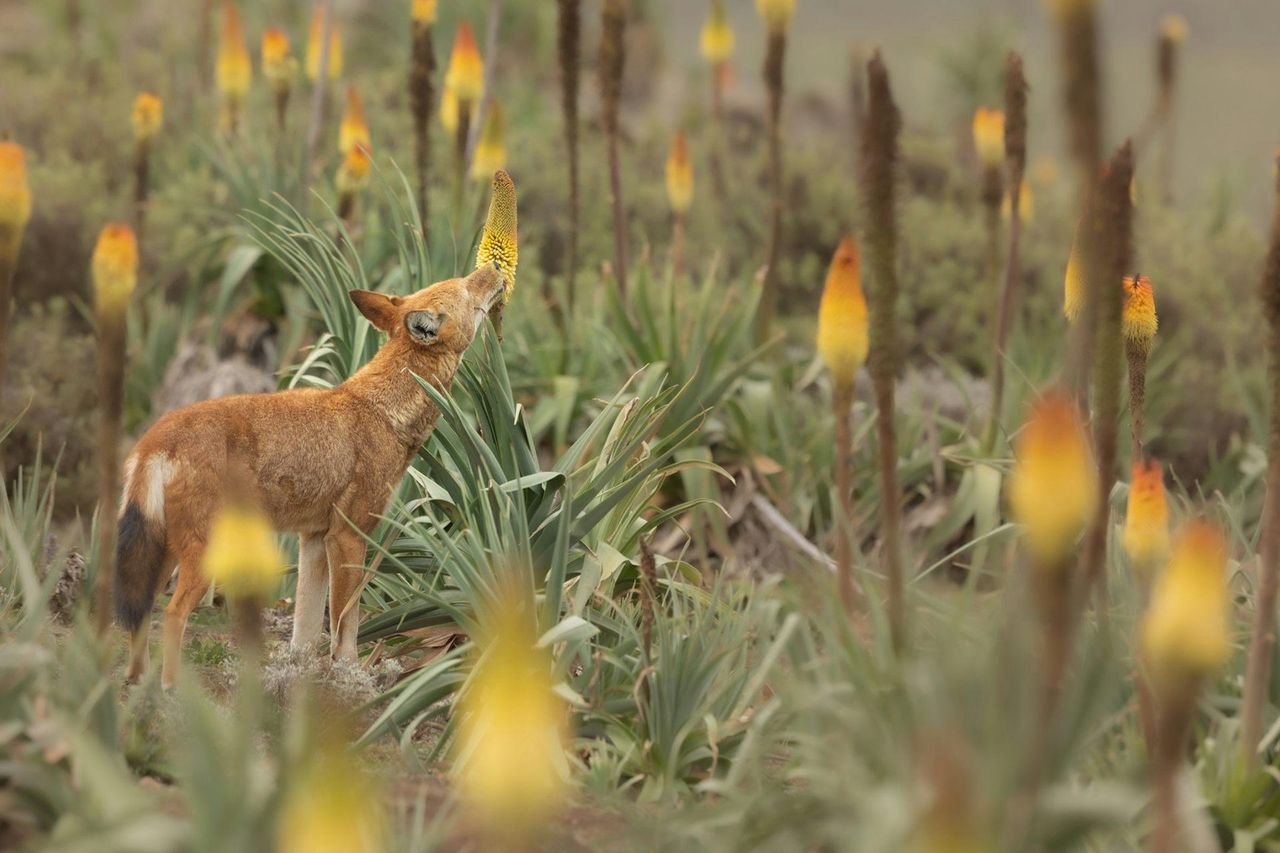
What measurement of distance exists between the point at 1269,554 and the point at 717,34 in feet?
24.5

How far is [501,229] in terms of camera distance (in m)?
5.39

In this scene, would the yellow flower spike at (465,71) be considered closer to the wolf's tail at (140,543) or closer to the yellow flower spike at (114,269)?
the wolf's tail at (140,543)

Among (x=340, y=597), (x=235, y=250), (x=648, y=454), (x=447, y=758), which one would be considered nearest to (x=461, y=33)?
(x=235, y=250)

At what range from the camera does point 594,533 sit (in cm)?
528

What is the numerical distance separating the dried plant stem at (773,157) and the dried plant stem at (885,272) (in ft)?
14.8

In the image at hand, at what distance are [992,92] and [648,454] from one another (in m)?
13.8

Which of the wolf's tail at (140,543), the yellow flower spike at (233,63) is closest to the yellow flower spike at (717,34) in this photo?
the yellow flower spike at (233,63)

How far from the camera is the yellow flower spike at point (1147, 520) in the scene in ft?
13.1

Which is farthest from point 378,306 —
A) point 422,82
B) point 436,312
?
point 422,82

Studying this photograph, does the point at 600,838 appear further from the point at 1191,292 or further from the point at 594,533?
the point at 1191,292

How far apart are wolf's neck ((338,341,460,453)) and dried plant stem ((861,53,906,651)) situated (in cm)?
182

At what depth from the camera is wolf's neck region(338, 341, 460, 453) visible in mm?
4984

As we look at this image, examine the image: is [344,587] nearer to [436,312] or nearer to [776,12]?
[436,312]

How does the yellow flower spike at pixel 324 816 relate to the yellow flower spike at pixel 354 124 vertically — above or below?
below
